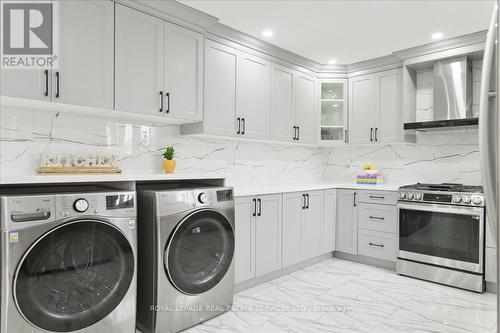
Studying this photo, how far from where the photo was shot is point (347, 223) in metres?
4.14

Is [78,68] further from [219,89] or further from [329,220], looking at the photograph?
[329,220]

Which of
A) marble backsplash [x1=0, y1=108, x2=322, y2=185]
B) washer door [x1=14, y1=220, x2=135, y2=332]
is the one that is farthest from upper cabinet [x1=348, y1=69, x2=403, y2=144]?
washer door [x1=14, y1=220, x2=135, y2=332]

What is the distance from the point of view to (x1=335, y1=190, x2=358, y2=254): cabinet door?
4.07m

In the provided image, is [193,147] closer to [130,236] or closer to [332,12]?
[130,236]

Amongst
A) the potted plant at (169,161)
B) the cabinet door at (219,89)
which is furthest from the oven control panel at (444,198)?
the potted plant at (169,161)

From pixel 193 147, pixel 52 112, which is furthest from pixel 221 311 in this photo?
pixel 52 112

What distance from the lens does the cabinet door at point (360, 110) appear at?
14.3 feet

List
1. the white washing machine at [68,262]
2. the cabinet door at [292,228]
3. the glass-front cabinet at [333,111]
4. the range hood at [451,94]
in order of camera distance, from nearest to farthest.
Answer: the white washing machine at [68,262], the cabinet door at [292,228], the range hood at [451,94], the glass-front cabinet at [333,111]

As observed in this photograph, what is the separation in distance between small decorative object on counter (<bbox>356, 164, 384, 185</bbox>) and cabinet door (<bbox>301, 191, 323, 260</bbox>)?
828mm

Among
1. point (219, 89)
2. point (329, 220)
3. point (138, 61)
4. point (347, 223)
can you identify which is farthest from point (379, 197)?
point (138, 61)

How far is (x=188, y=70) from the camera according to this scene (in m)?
2.98

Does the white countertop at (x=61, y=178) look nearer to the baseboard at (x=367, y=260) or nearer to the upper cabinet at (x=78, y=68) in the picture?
the upper cabinet at (x=78, y=68)

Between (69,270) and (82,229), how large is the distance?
24 cm

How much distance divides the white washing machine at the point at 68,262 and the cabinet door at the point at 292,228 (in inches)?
68.7
